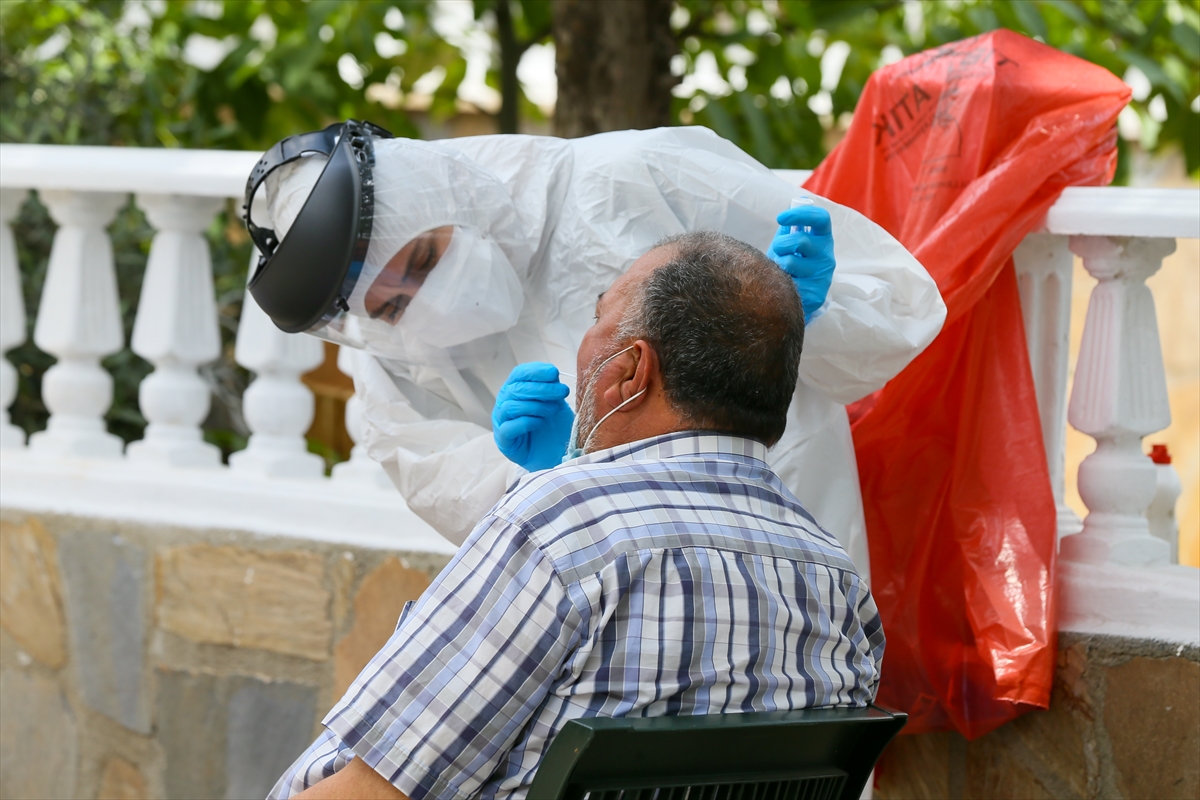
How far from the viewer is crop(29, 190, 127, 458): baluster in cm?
266

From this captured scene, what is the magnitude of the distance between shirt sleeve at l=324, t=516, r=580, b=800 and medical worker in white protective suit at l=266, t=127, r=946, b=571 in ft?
1.73

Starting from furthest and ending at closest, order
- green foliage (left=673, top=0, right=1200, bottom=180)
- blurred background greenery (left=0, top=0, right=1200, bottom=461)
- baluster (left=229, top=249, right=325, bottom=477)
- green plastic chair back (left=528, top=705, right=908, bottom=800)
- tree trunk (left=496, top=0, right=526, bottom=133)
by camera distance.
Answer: tree trunk (left=496, top=0, right=526, bottom=133)
blurred background greenery (left=0, top=0, right=1200, bottom=461)
green foliage (left=673, top=0, right=1200, bottom=180)
baluster (left=229, top=249, right=325, bottom=477)
green plastic chair back (left=528, top=705, right=908, bottom=800)

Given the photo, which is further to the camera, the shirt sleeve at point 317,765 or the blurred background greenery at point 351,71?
the blurred background greenery at point 351,71

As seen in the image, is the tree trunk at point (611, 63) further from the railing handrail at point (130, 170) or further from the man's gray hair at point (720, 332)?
the man's gray hair at point (720, 332)

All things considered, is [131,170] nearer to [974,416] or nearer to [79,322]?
[79,322]

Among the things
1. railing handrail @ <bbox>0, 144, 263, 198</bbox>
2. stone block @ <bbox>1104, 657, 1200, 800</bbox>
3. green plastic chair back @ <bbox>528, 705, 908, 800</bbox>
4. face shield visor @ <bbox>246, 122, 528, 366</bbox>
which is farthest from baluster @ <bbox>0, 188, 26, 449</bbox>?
stone block @ <bbox>1104, 657, 1200, 800</bbox>

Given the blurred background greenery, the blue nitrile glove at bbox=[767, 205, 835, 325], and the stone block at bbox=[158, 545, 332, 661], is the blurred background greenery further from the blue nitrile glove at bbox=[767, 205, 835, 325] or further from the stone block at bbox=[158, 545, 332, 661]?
the blue nitrile glove at bbox=[767, 205, 835, 325]

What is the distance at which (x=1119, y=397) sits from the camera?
6.72 feet

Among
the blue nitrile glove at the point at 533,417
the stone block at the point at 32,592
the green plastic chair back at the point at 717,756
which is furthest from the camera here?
the stone block at the point at 32,592

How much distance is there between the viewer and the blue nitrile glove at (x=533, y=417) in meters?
1.56

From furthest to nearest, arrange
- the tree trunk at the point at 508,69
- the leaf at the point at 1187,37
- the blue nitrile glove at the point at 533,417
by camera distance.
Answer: the tree trunk at the point at 508,69
the leaf at the point at 1187,37
the blue nitrile glove at the point at 533,417

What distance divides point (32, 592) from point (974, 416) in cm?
209

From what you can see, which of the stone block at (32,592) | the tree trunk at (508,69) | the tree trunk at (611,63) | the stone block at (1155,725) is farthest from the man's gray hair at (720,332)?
the tree trunk at (508,69)

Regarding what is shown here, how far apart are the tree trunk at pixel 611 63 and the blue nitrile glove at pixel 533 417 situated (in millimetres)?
1998
